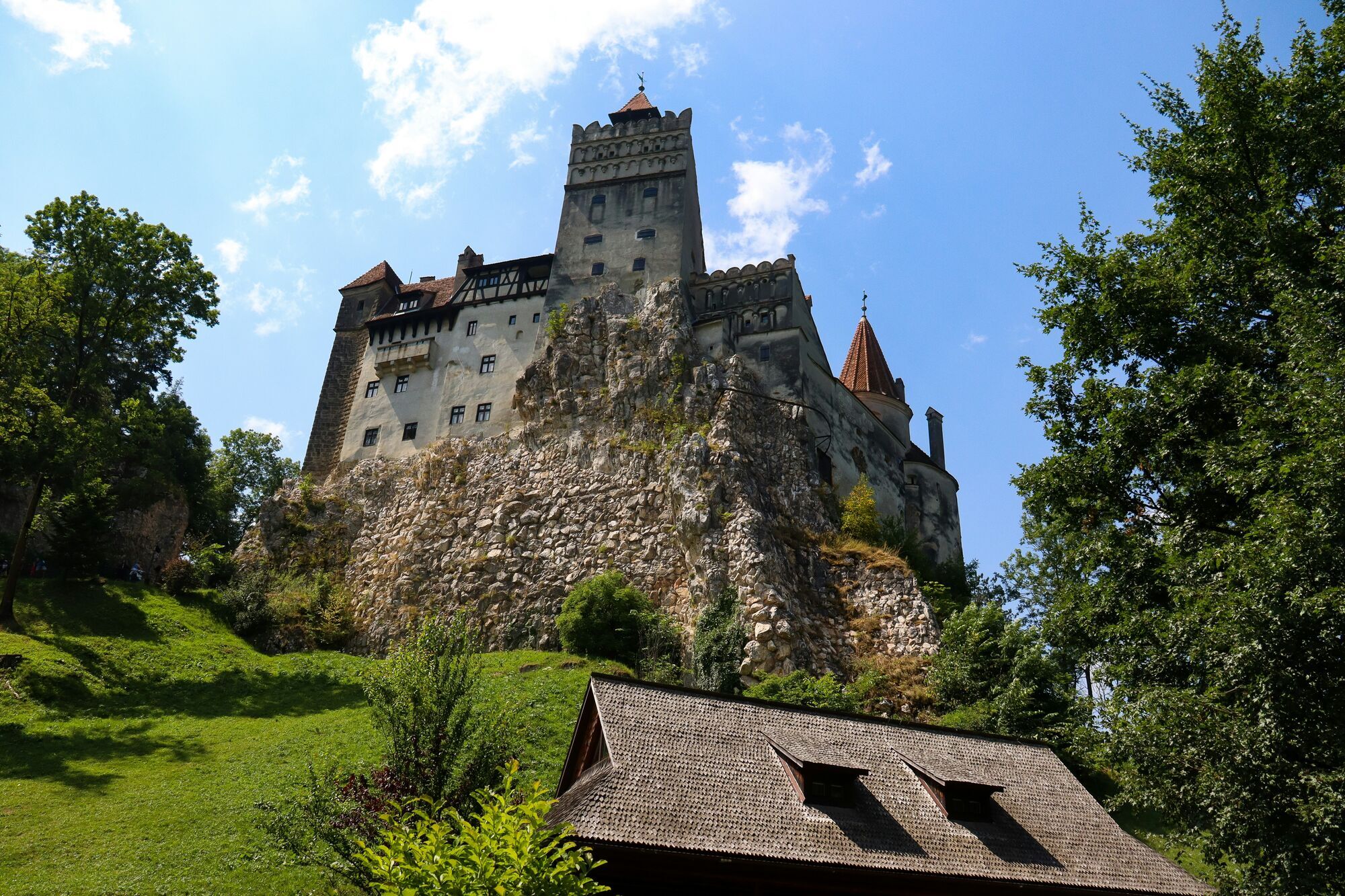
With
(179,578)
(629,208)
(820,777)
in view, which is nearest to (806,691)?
(820,777)

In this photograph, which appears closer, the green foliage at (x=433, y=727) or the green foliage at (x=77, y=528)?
the green foliage at (x=433, y=727)

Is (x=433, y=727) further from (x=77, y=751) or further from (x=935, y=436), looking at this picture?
(x=935, y=436)

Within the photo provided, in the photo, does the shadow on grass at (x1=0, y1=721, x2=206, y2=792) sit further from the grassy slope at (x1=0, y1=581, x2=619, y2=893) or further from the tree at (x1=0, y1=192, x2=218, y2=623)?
the tree at (x1=0, y1=192, x2=218, y2=623)

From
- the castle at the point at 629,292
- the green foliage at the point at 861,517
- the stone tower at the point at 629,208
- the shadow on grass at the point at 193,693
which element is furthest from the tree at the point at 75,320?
the green foliage at the point at 861,517

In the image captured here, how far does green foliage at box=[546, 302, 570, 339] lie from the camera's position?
157ft

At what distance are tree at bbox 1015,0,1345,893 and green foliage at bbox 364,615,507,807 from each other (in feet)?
36.4

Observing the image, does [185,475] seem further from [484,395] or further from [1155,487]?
[1155,487]

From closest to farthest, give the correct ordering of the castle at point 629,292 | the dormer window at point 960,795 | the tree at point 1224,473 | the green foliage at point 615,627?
the tree at point 1224,473
the dormer window at point 960,795
the green foliage at point 615,627
the castle at point 629,292

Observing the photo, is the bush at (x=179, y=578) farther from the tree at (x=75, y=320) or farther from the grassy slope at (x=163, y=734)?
the tree at (x=75, y=320)

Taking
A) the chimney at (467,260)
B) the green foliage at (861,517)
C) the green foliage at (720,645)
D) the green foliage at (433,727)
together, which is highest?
the chimney at (467,260)

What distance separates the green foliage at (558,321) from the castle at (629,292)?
59cm

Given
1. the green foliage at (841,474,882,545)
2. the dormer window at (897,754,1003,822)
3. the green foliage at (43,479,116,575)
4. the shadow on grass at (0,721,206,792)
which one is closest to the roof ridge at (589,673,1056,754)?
the dormer window at (897,754,1003,822)

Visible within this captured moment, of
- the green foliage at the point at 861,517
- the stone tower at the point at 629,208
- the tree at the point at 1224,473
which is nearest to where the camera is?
the tree at the point at 1224,473

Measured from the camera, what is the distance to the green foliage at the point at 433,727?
1658cm
